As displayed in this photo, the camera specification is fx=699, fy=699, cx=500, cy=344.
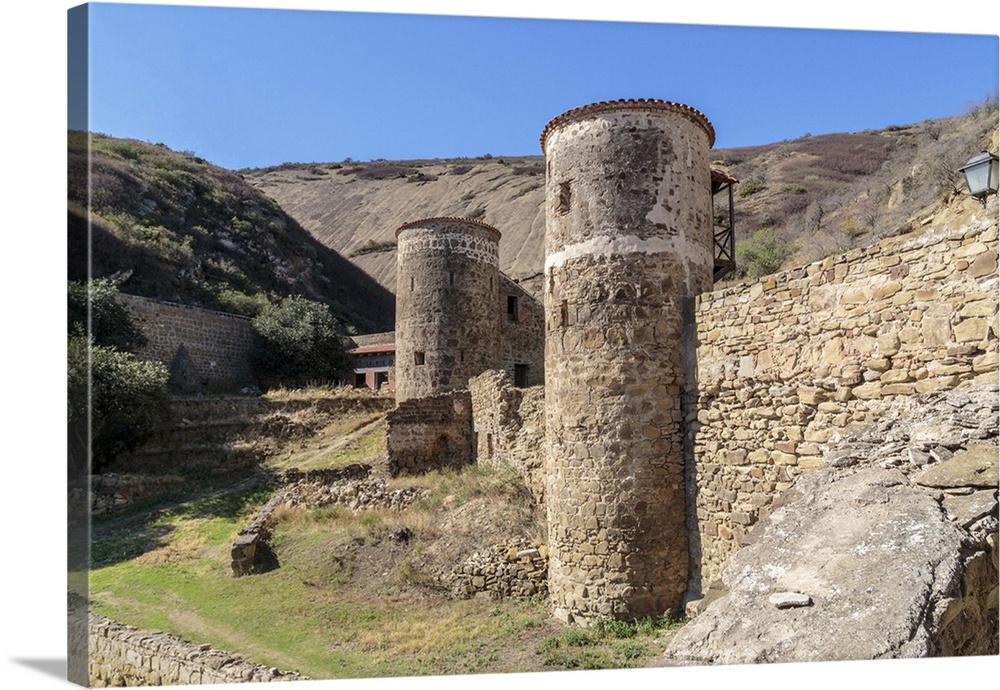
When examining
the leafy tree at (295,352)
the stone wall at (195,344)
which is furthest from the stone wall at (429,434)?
the leafy tree at (295,352)

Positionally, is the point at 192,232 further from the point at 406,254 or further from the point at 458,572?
the point at 458,572

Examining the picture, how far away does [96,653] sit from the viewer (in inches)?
236

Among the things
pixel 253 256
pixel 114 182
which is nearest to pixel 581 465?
pixel 114 182

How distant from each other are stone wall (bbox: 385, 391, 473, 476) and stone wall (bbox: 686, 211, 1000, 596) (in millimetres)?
8632

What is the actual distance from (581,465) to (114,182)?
3433cm

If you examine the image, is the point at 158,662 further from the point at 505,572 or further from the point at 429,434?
the point at 429,434

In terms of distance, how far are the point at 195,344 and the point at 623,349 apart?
21.9 m

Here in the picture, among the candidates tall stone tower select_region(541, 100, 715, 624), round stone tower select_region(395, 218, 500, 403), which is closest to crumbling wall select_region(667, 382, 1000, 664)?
tall stone tower select_region(541, 100, 715, 624)

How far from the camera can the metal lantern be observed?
516 cm

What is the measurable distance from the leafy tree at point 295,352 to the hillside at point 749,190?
354 inches

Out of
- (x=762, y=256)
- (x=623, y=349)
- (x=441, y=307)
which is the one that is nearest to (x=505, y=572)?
(x=623, y=349)

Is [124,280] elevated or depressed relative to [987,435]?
elevated

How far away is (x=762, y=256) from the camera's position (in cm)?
2183

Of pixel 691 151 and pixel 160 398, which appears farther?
pixel 160 398
